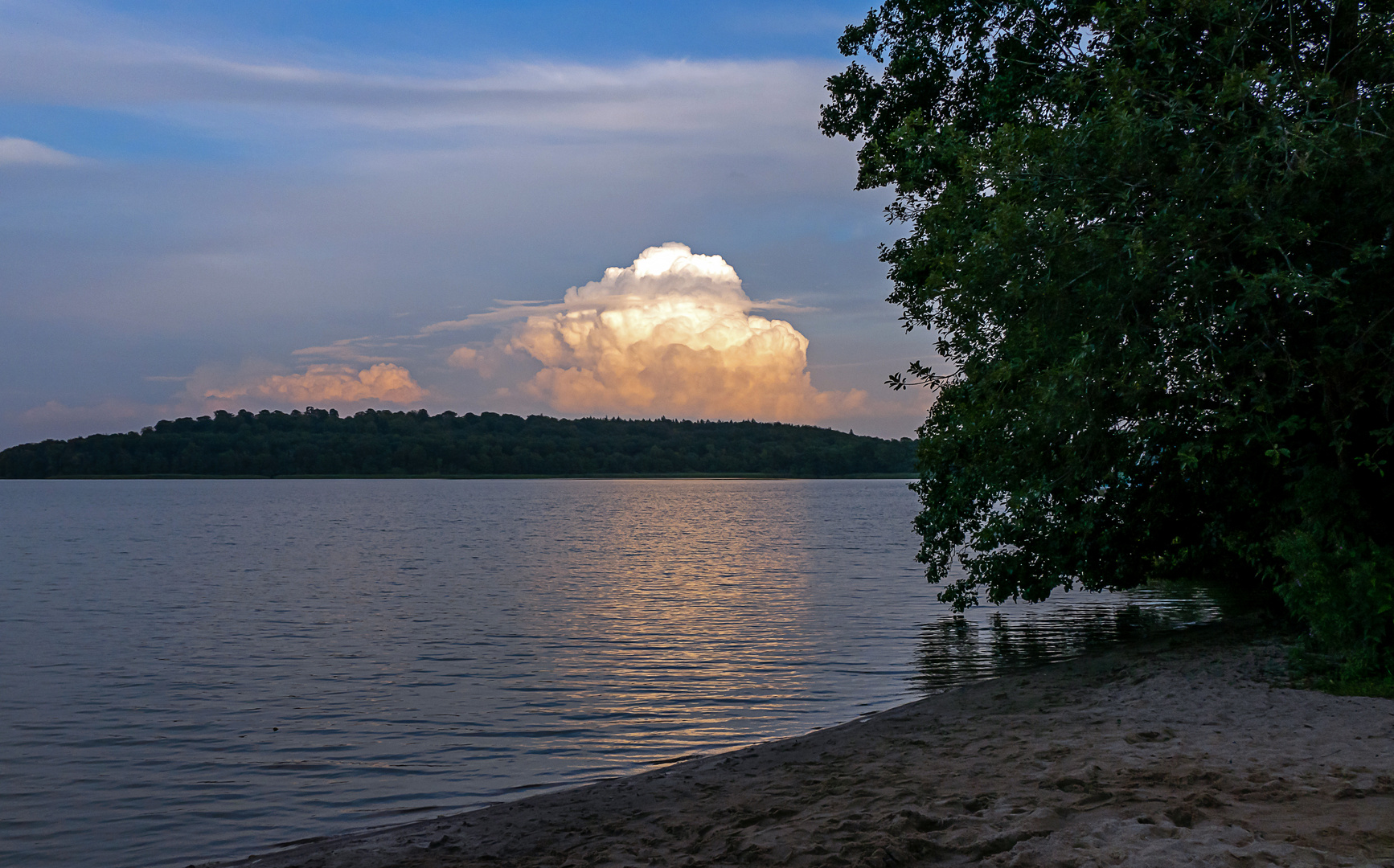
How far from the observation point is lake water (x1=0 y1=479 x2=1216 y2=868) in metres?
11.9

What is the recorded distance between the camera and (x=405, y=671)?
19688 mm

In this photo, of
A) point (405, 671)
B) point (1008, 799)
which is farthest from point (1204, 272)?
point (405, 671)

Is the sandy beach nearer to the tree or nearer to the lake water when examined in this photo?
the lake water

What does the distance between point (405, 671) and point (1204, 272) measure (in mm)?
15516

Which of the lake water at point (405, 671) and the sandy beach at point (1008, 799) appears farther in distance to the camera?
the lake water at point (405, 671)

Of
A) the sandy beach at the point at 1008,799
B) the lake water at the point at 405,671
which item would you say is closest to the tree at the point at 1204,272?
the sandy beach at the point at 1008,799

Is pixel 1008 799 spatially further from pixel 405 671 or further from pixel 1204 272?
pixel 405 671

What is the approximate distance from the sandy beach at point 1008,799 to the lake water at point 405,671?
6.02 ft

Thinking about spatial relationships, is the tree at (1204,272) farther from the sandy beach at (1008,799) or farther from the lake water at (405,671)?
the lake water at (405,671)

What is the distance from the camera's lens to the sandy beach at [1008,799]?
7.44m

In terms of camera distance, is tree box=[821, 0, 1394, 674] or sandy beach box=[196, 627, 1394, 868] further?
tree box=[821, 0, 1394, 674]

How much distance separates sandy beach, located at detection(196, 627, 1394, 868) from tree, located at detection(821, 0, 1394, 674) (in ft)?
9.89

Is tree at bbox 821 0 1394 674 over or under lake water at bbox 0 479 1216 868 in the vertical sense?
over

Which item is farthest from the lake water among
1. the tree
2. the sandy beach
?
the tree
